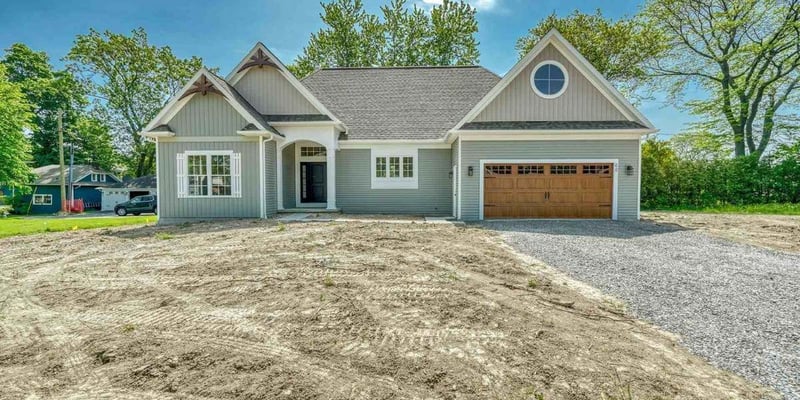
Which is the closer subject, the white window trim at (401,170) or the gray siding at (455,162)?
the gray siding at (455,162)

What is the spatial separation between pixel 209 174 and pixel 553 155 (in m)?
11.1

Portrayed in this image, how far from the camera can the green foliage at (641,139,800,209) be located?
16.7 m

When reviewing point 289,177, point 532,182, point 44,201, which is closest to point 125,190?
point 44,201

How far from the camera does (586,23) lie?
82.3 ft

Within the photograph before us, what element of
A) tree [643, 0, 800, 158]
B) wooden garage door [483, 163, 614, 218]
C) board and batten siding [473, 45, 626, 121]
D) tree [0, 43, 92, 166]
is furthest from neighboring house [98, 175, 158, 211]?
Result: tree [643, 0, 800, 158]

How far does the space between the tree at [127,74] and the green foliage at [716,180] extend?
121 feet

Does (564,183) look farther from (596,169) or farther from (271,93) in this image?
(271,93)

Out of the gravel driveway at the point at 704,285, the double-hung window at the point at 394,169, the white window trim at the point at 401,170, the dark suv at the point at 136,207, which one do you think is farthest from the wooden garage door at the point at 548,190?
the dark suv at the point at 136,207

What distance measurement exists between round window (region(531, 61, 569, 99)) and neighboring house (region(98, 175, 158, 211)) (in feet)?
102

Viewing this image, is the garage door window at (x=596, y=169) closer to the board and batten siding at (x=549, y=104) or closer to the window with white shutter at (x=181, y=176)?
the board and batten siding at (x=549, y=104)

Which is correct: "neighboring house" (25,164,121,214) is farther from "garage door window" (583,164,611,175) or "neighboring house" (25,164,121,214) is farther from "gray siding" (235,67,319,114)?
"garage door window" (583,164,611,175)

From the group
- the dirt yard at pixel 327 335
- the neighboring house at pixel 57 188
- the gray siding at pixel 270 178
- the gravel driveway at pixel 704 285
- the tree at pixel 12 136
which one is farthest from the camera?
the neighboring house at pixel 57 188

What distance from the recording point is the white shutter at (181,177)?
12.0 meters

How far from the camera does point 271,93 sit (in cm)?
1336
